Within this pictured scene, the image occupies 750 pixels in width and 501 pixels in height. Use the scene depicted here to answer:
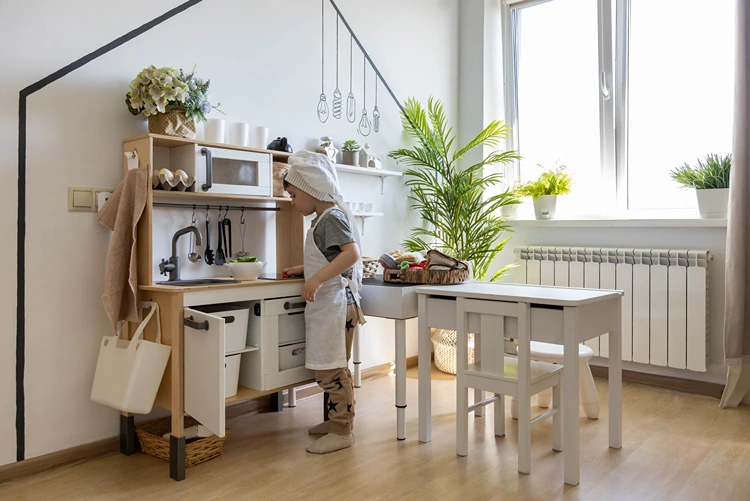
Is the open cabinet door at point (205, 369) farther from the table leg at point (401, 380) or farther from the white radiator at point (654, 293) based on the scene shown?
the white radiator at point (654, 293)

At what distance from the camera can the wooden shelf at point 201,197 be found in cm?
247

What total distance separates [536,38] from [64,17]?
3.11 m

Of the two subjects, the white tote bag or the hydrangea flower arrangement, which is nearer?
the white tote bag

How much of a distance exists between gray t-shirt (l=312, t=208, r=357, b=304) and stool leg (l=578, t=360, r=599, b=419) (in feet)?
4.28

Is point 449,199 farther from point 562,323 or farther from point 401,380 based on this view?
point 562,323

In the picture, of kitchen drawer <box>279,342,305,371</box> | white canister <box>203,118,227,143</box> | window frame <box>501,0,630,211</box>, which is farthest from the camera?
window frame <box>501,0,630,211</box>

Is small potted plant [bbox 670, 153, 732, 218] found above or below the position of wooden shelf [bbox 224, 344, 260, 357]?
above

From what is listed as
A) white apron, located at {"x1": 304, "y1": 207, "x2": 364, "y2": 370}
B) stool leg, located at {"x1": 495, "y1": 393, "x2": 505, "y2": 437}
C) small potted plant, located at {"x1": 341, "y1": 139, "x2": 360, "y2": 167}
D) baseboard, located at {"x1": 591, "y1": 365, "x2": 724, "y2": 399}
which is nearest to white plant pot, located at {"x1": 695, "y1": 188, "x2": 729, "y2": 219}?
baseboard, located at {"x1": 591, "y1": 365, "x2": 724, "y2": 399}

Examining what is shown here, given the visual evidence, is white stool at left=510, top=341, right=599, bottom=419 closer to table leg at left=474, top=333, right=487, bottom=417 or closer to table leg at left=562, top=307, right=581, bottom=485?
table leg at left=474, top=333, right=487, bottom=417

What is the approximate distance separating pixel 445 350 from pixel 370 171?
49.3 inches

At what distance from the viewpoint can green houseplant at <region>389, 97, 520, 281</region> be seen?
3.98 m

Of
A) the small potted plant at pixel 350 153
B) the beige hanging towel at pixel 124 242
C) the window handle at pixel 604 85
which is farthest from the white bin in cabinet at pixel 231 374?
the window handle at pixel 604 85

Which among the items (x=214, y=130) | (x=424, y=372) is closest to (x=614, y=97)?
(x=424, y=372)

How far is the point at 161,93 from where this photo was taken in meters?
2.47
